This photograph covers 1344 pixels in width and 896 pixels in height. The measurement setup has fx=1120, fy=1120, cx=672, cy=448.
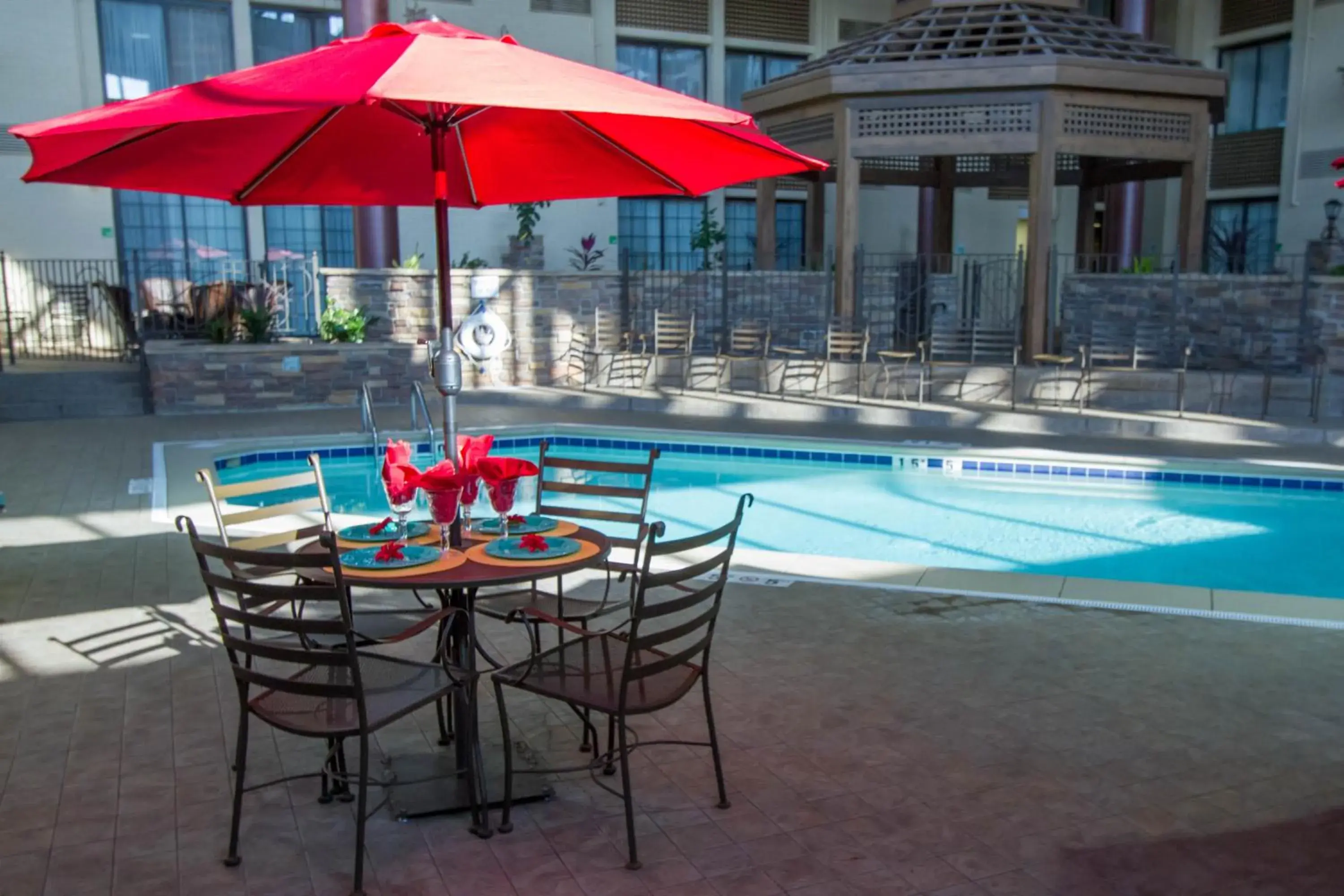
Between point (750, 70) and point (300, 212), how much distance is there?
7.58m

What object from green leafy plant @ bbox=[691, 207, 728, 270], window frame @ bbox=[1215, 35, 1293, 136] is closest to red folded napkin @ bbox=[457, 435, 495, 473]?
green leafy plant @ bbox=[691, 207, 728, 270]

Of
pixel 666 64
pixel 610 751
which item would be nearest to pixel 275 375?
pixel 610 751

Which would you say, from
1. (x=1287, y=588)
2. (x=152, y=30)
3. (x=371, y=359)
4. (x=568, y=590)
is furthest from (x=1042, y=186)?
(x=152, y=30)

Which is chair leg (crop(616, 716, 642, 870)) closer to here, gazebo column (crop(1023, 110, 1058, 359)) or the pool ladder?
the pool ladder

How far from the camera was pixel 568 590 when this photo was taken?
4.87m

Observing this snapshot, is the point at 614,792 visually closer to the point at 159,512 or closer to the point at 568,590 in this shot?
the point at 568,590

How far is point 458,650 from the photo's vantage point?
3201 mm

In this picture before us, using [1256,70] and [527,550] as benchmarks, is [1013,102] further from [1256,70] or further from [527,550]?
[527,550]

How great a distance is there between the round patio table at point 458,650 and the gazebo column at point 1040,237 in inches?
357

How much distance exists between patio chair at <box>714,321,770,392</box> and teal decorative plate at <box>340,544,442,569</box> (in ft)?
30.3

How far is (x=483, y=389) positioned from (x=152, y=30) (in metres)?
7.08

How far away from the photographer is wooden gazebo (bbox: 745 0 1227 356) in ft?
36.4

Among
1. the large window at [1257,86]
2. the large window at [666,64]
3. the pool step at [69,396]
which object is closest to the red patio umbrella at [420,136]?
the pool step at [69,396]

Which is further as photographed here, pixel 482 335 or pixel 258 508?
pixel 482 335
